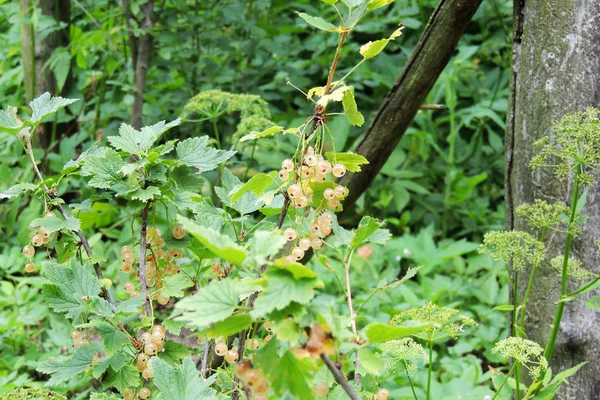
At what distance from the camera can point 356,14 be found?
3.04 feet

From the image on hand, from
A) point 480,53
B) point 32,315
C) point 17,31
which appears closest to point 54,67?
point 17,31

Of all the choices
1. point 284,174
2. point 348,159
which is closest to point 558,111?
point 348,159

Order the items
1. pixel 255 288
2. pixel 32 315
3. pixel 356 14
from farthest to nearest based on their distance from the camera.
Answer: pixel 32 315 < pixel 356 14 < pixel 255 288

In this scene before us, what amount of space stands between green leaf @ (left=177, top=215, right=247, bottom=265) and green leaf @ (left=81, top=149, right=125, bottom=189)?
0.42 m

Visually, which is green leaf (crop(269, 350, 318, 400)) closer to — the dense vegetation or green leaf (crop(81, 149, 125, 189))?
the dense vegetation

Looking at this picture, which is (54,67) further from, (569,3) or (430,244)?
(569,3)

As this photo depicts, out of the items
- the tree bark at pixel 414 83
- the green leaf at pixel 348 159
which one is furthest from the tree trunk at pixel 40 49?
the green leaf at pixel 348 159

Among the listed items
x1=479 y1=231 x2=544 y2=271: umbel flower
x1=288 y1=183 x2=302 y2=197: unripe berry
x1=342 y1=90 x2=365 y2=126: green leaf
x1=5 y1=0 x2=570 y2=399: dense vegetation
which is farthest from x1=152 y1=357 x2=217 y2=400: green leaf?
x1=479 y1=231 x2=544 y2=271: umbel flower

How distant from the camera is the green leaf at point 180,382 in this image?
90 centimetres

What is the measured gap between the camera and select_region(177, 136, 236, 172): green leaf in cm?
109

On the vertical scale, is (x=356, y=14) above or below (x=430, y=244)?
above

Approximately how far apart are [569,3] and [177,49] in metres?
2.39

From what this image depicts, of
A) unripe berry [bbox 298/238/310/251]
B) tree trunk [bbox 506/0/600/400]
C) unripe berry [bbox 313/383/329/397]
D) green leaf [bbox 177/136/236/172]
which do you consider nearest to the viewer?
unripe berry [bbox 313/383/329/397]

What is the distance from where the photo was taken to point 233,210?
2.15m
